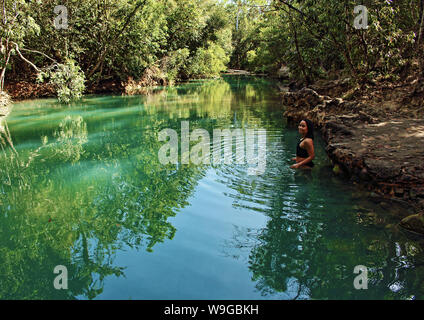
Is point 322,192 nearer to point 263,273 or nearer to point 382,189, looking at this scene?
point 382,189

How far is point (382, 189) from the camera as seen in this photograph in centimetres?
546

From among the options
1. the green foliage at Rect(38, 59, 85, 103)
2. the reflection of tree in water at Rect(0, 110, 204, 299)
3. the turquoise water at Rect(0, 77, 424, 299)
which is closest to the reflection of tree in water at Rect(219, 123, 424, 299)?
the turquoise water at Rect(0, 77, 424, 299)

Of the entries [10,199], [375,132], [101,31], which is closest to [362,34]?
[375,132]

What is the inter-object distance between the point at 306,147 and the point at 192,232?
11.3 ft

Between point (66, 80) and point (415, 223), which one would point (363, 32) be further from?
point (66, 80)

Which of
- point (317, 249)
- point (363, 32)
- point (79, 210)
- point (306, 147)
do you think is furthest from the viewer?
point (363, 32)

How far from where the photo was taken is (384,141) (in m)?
6.62

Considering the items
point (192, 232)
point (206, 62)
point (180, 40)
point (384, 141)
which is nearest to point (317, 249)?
point (192, 232)

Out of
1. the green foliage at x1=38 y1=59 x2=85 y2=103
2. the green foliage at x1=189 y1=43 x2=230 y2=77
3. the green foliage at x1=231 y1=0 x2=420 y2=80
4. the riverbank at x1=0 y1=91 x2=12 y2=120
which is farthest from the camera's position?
the green foliage at x1=189 y1=43 x2=230 y2=77

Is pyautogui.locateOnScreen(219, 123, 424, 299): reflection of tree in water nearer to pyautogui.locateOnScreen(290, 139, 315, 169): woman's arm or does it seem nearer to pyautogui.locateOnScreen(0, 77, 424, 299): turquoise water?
pyautogui.locateOnScreen(0, 77, 424, 299): turquoise water

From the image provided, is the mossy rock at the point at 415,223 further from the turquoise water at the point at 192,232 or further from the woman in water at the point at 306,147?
the woman in water at the point at 306,147

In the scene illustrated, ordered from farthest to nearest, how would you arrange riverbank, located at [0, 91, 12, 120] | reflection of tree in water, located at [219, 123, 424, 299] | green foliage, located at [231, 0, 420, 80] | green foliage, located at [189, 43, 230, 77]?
green foliage, located at [189, 43, 230, 77]
riverbank, located at [0, 91, 12, 120]
green foliage, located at [231, 0, 420, 80]
reflection of tree in water, located at [219, 123, 424, 299]

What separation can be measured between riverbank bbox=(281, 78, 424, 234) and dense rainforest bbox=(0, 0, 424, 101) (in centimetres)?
100

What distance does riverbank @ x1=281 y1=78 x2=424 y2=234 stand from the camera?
17.1 feet
